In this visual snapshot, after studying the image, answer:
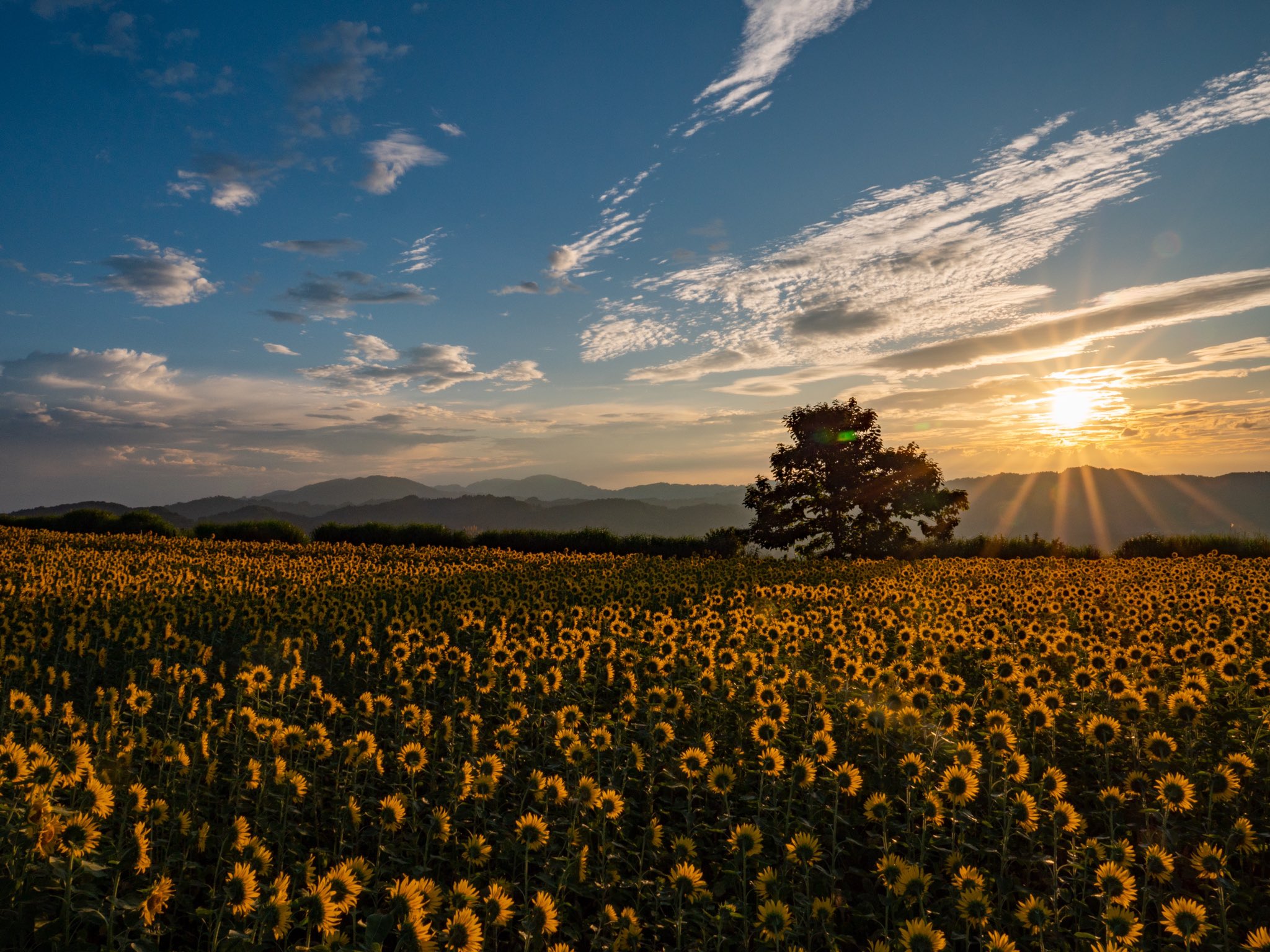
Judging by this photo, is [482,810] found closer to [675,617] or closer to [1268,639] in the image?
[675,617]

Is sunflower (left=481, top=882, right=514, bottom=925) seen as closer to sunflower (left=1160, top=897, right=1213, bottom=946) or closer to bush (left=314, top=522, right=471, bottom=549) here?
sunflower (left=1160, top=897, right=1213, bottom=946)

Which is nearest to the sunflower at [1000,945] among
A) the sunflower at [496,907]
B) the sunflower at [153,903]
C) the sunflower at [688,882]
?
the sunflower at [688,882]

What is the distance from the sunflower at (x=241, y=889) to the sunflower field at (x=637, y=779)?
Result: 0.7 inches

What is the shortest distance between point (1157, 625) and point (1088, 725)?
5904 mm

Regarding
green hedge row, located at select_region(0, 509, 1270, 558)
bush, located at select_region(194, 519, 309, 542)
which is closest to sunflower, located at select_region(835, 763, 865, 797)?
green hedge row, located at select_region(0, 509, 1270, 558)

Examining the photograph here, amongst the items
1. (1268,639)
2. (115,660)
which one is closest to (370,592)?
(115,660)

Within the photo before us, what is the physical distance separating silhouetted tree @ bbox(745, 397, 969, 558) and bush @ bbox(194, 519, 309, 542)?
2424 centimetres

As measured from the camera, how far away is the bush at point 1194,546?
29328 mm

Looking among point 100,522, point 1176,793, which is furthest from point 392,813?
point 100,522

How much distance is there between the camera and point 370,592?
15172 millimetres

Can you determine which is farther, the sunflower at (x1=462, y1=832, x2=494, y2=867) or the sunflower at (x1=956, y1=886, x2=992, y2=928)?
the sunflower at (x1=462, y1=832, x2=494, y2=867)

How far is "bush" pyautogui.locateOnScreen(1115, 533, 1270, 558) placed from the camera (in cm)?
2933

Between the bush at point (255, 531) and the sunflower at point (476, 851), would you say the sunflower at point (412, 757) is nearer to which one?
the sunflower at point (476, 851)

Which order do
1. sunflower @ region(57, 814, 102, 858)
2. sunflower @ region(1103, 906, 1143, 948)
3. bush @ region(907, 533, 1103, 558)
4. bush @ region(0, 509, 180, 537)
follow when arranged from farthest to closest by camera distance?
bush @ region(0, 509, 180, 537)
bush @ region(907, 533, 1103, 558)
sunflower @ region(57, 814, 102, 858)
sunflower @ region(1103, 906, 1143, 948)
